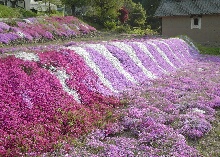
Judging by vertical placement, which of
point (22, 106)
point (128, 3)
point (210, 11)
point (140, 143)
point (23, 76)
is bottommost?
point (140, 143)

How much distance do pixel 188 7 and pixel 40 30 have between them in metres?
30.8

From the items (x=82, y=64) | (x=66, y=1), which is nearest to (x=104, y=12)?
(x=66, y=1)

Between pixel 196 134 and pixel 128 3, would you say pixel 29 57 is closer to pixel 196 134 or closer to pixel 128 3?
pixel 196 134

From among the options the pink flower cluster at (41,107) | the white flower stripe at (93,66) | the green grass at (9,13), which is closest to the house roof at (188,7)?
the green grass at (9,13)

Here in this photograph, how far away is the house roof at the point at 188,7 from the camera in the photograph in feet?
175

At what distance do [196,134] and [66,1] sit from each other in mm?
59977

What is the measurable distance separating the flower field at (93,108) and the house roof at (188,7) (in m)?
37.3

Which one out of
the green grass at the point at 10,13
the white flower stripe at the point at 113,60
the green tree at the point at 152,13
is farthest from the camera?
the green tree at the point at 152,13

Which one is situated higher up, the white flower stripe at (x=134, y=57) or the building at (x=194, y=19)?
the building at (x=194, y=19)

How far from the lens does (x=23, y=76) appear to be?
11812 millimetres

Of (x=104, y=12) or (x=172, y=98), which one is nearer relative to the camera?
(x=172, y=98)

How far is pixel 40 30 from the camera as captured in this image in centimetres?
3822

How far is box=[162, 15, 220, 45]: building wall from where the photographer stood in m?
Result: 53.3

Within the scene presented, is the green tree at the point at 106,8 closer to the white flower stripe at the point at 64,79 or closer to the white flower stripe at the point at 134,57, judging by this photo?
the white flower stripe at the point at 134,57
